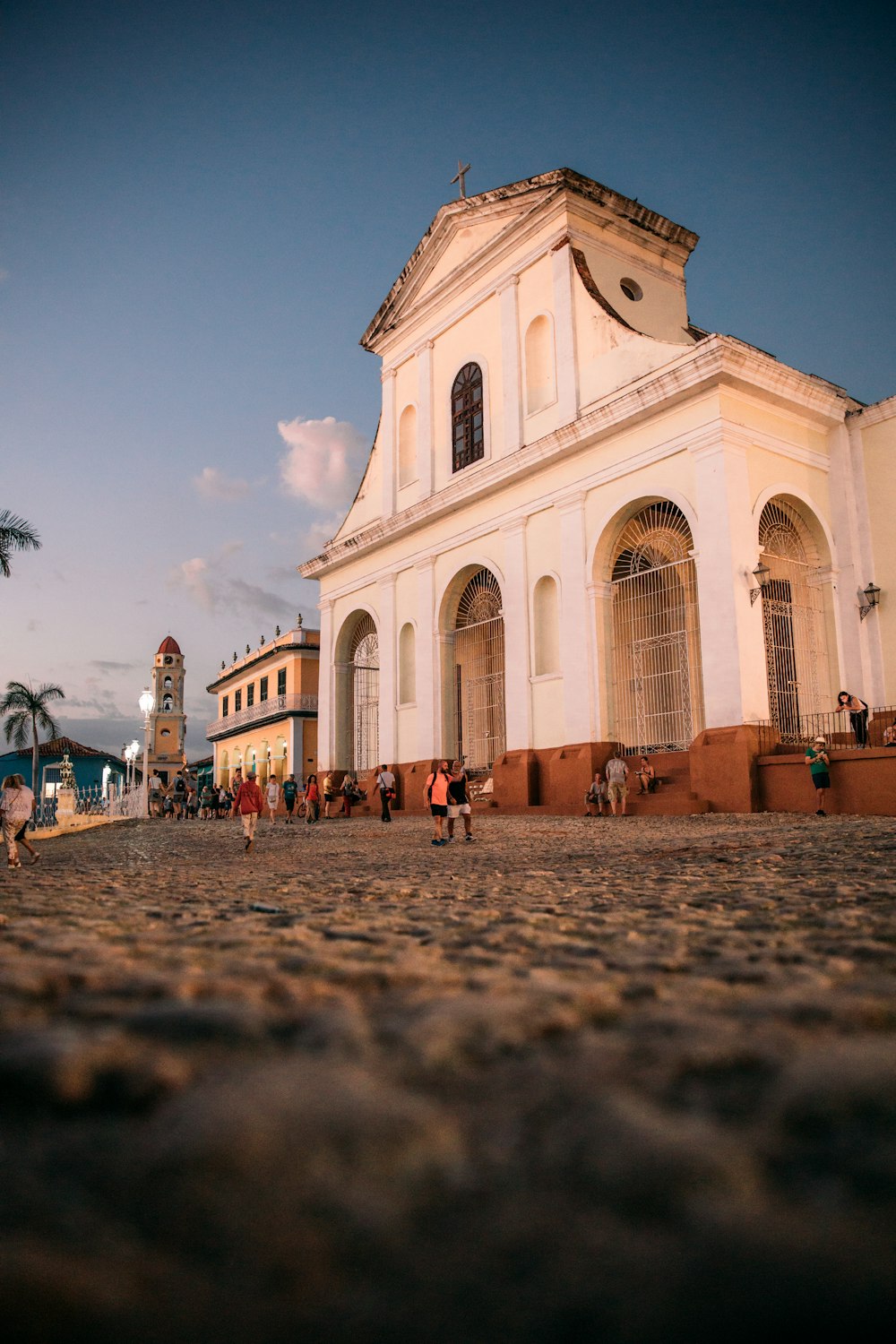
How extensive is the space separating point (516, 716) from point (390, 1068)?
1515 centimetres

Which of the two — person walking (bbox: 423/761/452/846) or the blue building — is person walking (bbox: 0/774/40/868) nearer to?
person walking (bbox: 423/761/452/846)

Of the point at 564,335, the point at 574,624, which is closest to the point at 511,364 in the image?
the point at 564,335

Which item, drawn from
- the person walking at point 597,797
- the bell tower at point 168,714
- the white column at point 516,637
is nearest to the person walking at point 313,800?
the white column at point 516,637

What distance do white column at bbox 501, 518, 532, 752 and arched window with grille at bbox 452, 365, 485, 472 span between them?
8.84ft

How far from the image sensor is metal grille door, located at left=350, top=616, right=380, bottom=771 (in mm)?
21344

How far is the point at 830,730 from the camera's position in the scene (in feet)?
42.3

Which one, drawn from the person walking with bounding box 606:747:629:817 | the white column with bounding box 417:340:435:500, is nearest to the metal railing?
the person walking with bounding box 606:747:629:817

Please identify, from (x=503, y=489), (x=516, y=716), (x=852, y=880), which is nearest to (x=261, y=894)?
(x=852, y=880)

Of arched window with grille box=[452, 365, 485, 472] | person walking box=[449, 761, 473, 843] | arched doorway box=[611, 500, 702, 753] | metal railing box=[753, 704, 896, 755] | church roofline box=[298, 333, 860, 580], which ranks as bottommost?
person walking box=[449, 761, 473, 843]

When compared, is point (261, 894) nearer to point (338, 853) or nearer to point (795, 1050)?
point (795, 1050)

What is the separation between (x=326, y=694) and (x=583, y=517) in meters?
9.35

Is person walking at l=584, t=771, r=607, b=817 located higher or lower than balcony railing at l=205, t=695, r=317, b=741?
lower

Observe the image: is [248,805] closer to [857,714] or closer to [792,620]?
[857,714]

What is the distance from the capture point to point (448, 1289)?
0.43 meters
